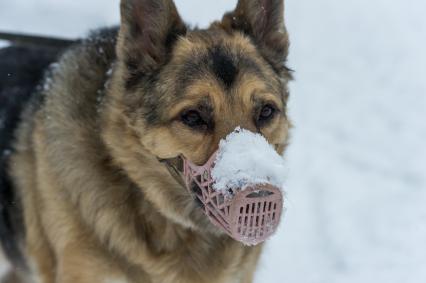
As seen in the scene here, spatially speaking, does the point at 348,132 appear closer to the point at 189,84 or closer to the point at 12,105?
the point at 189,84

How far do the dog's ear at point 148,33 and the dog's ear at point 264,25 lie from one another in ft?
1.11

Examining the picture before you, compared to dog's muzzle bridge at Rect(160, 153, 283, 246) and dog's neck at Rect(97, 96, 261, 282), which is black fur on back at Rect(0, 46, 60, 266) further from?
dog's muzzle bridge at Rect(160, 153, 283, 246)

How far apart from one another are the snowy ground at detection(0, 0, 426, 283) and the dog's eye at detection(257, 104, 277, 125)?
68cm

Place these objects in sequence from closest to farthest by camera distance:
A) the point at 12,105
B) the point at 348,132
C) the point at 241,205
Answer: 1. the point at 241,205
2. the point at 12,105
3. the point at 348,132

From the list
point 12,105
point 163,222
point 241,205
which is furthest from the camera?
point 12,105

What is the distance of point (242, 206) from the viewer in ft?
8.03

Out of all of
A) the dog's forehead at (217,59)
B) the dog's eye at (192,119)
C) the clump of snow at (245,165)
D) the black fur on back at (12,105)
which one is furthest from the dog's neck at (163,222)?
the black fur on back at (12,105)

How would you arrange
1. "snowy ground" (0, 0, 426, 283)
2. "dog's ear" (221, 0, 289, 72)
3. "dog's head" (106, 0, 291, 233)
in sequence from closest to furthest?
1. "dog's head" (106, 0, 291, 233)
2. "dog's ear" (221, 0, 289, 72)
3. "snowy ground" (0, 0, 426, 283)

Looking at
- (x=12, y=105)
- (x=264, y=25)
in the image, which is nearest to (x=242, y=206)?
(x=264, y=25)

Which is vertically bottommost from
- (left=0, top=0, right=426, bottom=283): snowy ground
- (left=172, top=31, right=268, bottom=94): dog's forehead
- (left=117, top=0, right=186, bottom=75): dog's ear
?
(left=0, top=0, right=426, bottom=283): snowy ground

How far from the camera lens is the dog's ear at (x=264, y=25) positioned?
10.3 feet

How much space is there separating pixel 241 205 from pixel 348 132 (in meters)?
3.72

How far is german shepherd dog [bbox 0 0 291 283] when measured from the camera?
2.85 meters

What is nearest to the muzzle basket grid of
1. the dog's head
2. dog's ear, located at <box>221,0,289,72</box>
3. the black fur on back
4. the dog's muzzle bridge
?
the dog's muzzle bridge
